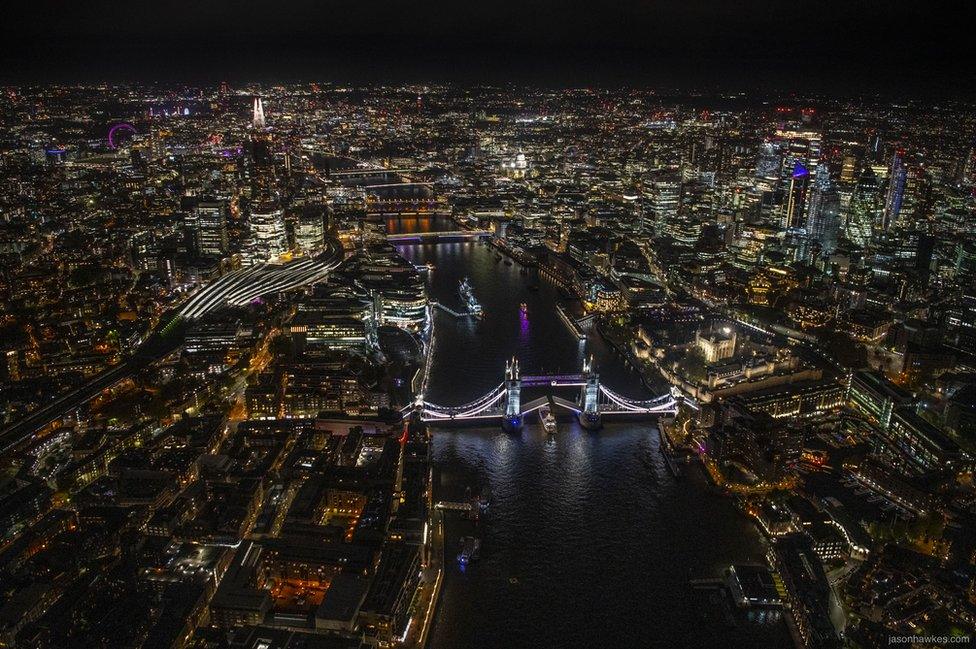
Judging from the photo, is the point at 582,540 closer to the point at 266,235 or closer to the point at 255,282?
the point at 255,282

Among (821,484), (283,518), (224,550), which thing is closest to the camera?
(224,550)

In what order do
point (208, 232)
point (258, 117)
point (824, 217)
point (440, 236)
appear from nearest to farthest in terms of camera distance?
point (208, 232)
point (824, 217)
point (440, 236)
point (258, 117)

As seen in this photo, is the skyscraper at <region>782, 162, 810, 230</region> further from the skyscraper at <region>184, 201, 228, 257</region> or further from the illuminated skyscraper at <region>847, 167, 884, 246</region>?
the skyscraper at <region>184, 201, 228, 257</region>

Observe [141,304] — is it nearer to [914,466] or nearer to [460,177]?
[914,466]

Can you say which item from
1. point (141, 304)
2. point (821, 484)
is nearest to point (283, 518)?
point (821, 484)

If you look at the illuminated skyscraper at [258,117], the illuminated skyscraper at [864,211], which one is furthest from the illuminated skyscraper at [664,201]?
the illuminated skyscraper at [258,117]

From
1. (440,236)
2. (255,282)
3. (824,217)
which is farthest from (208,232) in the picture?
(824,217)
